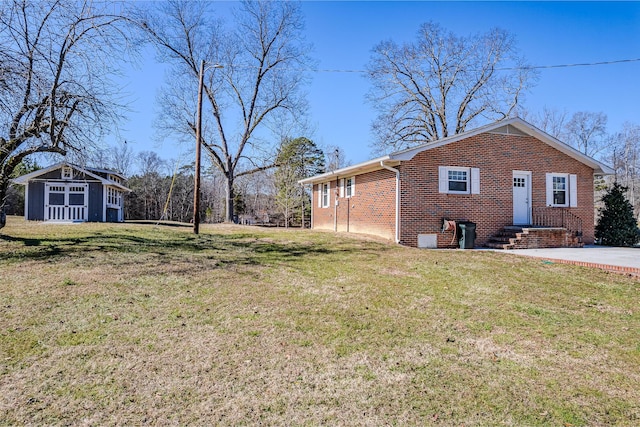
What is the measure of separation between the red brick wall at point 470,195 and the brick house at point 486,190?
0.03 m

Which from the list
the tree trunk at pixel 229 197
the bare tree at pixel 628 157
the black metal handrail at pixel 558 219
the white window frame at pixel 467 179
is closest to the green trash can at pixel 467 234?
the white window frame at pixel 467 179

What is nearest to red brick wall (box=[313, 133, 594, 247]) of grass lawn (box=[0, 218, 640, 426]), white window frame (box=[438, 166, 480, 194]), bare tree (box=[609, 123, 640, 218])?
white window frame (box=[438, 166, 480, 194])

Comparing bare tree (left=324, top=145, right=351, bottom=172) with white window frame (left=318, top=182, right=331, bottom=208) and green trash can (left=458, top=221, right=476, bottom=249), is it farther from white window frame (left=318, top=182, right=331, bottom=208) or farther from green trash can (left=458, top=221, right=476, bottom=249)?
green trash can (left=458, top=221, right=476, bottom=249)

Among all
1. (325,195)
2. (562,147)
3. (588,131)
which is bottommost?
(325,195)

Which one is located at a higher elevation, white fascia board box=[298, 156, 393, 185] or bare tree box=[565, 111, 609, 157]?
bare tree box=[565, 111, 609, 157]

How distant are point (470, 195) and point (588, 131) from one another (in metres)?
31.9

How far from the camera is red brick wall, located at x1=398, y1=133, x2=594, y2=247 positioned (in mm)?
11555

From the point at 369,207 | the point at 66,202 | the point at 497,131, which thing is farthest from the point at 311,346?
the point at 66,202

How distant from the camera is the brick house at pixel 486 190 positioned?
11.6 m

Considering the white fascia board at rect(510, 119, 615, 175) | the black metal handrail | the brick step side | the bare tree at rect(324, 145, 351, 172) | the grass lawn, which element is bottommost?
the grass lawn

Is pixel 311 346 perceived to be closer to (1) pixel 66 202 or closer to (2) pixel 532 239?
(2) pixel 532 239

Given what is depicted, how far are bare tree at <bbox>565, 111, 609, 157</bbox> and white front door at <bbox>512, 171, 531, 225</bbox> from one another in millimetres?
27995

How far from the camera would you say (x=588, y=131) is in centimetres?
3516

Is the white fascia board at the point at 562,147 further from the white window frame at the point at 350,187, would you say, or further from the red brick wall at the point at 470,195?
the white window frame at the point at 350,187
